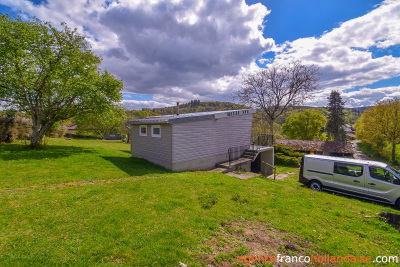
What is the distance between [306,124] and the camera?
1647 inches

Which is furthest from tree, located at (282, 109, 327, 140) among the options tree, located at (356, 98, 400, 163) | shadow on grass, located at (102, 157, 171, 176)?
shadow on grass, located at (102, 157, 171, 176)

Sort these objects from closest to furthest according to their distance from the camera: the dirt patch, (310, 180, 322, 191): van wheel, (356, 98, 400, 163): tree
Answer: the dirt patch
(310, 180, 322, 191): van wheel
(356, 98, 400, 163): tree

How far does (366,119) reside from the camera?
101 feet

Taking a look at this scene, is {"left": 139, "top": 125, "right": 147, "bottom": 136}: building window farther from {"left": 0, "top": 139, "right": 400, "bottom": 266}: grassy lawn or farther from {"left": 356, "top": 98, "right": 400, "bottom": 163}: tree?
{"left": 356, "top": 98, "right": 400, "bottom": 163}: tree

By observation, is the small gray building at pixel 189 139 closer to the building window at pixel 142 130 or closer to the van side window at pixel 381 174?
the building window at pixel 142 130

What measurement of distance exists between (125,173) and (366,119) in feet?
131

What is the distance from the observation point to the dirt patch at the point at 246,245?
352cm

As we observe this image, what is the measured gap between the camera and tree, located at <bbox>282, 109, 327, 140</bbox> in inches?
1599

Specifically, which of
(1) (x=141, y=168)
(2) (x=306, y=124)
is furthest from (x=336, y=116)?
(1) (x=141, y=168)

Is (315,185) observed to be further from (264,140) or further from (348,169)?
(264,140)

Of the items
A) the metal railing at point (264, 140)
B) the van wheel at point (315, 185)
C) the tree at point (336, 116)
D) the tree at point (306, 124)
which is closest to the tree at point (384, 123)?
the tree at point (336, 116)

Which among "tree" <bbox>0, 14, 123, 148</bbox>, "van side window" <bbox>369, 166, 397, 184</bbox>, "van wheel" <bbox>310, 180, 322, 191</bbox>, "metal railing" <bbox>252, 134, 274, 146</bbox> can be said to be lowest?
"van wheel" <bbox>310, 180, 322, 191</bbox>

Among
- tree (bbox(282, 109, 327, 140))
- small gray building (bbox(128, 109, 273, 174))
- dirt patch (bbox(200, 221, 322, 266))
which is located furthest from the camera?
tree (bbox(282, 109, 327, 140))

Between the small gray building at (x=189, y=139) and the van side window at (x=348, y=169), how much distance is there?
Result: 6.02 meters
